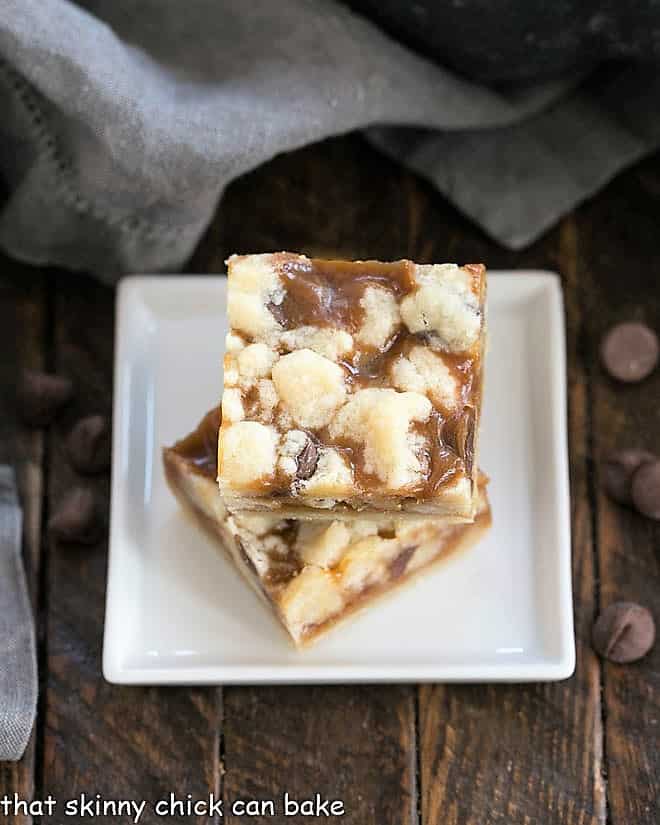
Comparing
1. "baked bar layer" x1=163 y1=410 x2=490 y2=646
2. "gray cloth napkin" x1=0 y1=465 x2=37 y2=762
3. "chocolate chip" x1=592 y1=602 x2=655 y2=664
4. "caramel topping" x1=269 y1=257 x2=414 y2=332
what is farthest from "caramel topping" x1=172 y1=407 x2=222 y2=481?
"chocolate chip" x1=592 y1=602 x2=655 y2=664

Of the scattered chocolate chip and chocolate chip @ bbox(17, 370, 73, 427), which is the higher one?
chocolate chip @ bbox(17, 370, 73, 427)

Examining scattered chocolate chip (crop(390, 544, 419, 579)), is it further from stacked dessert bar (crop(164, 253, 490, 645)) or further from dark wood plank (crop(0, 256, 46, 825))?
dark wood plank (crop(0, 256, 46, 825))

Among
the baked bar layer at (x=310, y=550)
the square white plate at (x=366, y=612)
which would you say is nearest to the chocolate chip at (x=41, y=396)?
the square white plate at (x=366, y=612)

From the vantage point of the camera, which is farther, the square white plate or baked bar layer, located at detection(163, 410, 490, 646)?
the square white plate

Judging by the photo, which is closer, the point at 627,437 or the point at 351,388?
the point at 351,388

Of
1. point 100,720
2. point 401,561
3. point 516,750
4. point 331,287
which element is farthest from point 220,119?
point 516,750

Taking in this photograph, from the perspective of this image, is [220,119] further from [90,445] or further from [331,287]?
[90,445]
